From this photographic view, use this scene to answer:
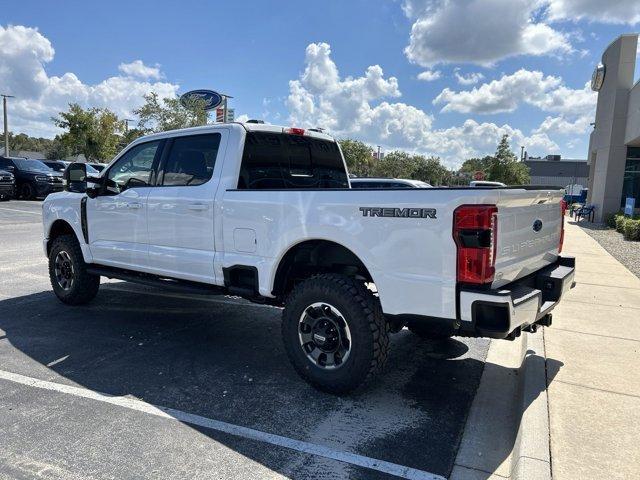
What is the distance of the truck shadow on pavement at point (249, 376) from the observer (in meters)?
3.42

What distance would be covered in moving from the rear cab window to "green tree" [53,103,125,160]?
136 ft

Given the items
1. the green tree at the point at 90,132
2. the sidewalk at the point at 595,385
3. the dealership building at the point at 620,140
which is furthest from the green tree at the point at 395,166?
the sidewalk at the point at 595,385

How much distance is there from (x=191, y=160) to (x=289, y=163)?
984 millimetres

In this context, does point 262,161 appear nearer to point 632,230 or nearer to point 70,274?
point 70,274

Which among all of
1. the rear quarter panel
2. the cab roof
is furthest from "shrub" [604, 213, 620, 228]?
the rear quarter panel

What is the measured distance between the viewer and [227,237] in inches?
180

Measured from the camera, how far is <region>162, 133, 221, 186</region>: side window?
16.2 feet

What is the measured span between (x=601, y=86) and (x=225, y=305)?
26.2 meters

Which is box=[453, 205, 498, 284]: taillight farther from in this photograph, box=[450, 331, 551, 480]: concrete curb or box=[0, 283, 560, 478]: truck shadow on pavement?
box=[0, 283, 560, 478]: truck shadow on pavement

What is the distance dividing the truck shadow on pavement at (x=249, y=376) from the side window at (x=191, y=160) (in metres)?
1.69

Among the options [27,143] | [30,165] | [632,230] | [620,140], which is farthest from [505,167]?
[27,143]

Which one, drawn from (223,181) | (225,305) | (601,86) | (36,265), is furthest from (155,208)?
(601,86)

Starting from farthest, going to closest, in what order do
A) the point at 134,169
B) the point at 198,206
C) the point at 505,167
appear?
the point at 505,167 < the point at 134,169 < the point at 198,206

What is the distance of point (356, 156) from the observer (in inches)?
2645
